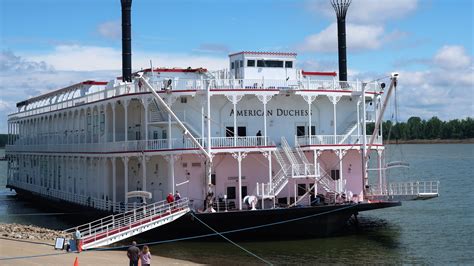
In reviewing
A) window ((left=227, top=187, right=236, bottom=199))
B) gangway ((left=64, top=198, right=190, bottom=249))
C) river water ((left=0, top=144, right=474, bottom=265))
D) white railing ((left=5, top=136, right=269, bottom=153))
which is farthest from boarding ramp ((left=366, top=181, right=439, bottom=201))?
gangway ((left=64, top=198, right=190, bottom=249))

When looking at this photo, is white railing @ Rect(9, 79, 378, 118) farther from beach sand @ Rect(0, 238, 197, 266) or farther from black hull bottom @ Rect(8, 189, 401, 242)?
beach sand @ Rect(0, 238, 197, 266)

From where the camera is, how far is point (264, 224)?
31688 millimetres

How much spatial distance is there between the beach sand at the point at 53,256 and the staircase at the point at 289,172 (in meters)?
6.46

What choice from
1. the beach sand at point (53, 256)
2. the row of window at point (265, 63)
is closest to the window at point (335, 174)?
the row of window at point (265, 63)

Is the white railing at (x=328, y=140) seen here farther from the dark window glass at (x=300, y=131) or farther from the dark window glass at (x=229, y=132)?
the dark window glass at (x=229, y=132)

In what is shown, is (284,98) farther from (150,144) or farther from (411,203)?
(411,203)

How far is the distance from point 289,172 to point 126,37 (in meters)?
18.7

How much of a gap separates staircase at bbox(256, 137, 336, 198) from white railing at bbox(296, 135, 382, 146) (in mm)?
638

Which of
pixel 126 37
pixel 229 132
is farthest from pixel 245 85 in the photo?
pixel 126 37

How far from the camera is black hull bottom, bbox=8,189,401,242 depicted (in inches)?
1231

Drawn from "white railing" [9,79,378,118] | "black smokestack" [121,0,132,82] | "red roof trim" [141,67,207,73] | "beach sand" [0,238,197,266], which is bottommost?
"beach sand" [0,238,197,266]

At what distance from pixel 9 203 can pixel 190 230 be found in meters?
31.5

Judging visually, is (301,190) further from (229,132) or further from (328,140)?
(229,132)

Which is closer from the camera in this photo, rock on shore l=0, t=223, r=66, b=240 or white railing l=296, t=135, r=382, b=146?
rock on shore l=0, t=223, r=66, b=240
